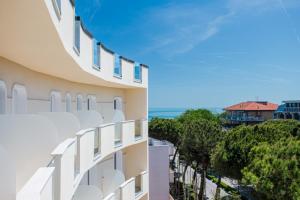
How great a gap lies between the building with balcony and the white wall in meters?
2.78

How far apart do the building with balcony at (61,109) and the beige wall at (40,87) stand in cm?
2

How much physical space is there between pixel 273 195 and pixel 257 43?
226 ft

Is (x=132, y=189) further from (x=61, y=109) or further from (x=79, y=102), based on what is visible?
(x=61, y=109)

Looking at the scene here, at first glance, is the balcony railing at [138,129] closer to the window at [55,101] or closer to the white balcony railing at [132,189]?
the white balcony railing at [132,189]

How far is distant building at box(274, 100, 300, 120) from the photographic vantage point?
3261 inches

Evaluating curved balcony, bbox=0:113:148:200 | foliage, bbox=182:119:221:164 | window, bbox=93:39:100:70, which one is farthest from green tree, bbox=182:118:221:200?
curved balcony, bbox=0:113:148:200

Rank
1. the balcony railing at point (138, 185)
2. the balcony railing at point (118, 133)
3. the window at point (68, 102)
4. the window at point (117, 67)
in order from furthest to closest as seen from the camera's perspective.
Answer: the balcony railing at point (138, 185) → the window at point (117, 67) → the balcony railing at point (118, 133) → the window at point (68, 102)

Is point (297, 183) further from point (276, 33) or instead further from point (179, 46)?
point (179, 46)

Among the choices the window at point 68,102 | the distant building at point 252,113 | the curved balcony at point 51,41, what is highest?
the curved balcony at point 51,41

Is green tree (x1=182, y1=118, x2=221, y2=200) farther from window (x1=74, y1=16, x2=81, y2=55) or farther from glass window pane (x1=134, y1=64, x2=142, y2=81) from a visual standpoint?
window (x1=74, y1=16, x2=81, y2=55)

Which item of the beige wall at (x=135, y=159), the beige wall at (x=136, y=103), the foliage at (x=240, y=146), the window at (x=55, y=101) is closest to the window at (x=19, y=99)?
the window at (x=55, y=101)

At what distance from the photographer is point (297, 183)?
15.3m

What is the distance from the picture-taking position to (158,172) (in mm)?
22891

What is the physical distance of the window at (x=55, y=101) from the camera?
37.1ft
